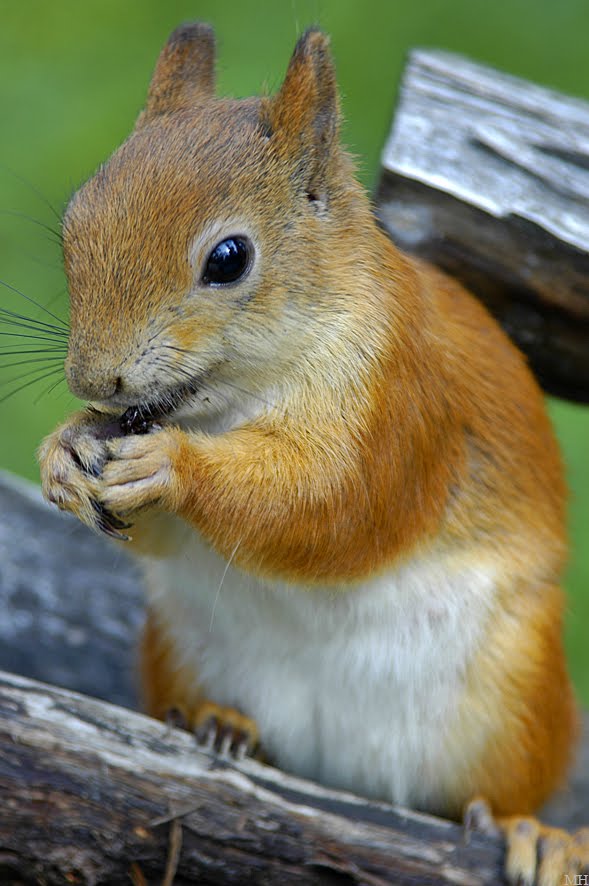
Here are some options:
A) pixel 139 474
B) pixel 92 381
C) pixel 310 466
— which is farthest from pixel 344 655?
pixel 92 381

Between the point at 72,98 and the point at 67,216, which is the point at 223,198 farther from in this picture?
the point at 72,98

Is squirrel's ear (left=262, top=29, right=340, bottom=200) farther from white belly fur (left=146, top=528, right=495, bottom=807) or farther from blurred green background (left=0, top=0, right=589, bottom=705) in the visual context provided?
blurred green background (left=0, top=0, right=589, bottom=705)

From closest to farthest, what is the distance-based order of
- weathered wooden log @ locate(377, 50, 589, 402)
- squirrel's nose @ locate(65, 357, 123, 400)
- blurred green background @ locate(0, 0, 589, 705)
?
1. squirrel's nose @ locate(65, 357, 123, 400)
2. weathered wooden log @ locate(377, 50, 589, 402)
3. blurred green background @ locate(0, 0, 589, 705)

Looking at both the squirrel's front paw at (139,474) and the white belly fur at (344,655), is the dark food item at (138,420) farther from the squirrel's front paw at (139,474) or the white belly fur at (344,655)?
the white belly fur at (344,655)

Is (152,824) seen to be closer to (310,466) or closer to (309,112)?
(310,466)

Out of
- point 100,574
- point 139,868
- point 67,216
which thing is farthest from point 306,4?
point 139,868

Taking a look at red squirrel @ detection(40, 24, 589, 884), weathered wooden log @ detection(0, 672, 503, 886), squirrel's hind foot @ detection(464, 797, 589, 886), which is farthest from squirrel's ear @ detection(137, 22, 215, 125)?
squirrel's hind foot @ detection(464, 797, 589, 886)

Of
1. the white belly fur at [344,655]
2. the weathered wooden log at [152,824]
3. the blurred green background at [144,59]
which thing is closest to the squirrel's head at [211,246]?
the white belly fur at [344,655]
